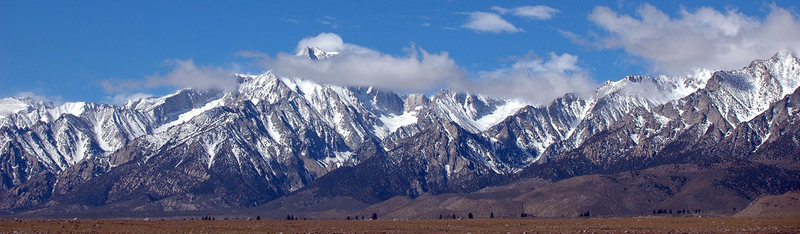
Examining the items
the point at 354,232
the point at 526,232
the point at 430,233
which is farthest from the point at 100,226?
the point at 526,232

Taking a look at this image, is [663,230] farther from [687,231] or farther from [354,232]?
[354,232]

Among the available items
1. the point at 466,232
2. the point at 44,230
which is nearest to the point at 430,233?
the point at 466,232

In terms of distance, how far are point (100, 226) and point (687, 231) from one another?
105055 mm

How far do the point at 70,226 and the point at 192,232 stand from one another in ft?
96.8

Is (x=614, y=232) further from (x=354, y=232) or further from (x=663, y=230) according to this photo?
(x=354, y=232)

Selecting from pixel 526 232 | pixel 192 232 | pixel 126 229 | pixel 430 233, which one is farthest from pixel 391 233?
pixel 126 229

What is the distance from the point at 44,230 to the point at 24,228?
804cm

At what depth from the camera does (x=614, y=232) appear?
17325cm

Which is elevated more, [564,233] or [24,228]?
[24,228]

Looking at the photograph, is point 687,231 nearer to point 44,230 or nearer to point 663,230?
point 663,230

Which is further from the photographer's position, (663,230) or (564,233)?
(663,230)

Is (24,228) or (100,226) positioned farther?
(100,226)

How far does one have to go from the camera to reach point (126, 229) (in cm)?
17888

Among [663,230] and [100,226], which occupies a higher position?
[100,226]
